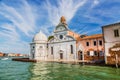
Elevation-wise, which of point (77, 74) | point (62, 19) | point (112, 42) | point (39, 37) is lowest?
point (77, 74)

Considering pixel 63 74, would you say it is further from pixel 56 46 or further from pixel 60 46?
pixel 56 46

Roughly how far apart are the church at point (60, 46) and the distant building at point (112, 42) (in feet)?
32.2

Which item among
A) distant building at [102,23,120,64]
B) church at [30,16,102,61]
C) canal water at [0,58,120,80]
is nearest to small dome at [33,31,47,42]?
church at [30,16,102,61]

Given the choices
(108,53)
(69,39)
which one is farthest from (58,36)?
(108,53)

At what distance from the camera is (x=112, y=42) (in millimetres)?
22047

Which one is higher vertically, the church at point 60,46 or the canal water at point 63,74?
the church at point 60,46

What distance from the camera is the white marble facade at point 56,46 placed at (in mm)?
36062

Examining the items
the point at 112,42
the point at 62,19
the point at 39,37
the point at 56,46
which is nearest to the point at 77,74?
the point at 112,42

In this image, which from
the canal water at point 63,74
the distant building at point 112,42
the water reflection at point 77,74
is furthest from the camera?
the distant building at point 112,42

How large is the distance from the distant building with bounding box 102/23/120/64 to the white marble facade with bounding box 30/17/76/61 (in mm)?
13142

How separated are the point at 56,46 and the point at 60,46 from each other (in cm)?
129

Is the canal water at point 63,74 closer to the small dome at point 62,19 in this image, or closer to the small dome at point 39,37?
the small dome at point 39,37

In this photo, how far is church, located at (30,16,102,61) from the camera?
1372 inches

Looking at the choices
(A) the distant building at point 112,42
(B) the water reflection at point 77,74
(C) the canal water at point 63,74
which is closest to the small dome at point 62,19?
(A) the distant building at point 112,42
